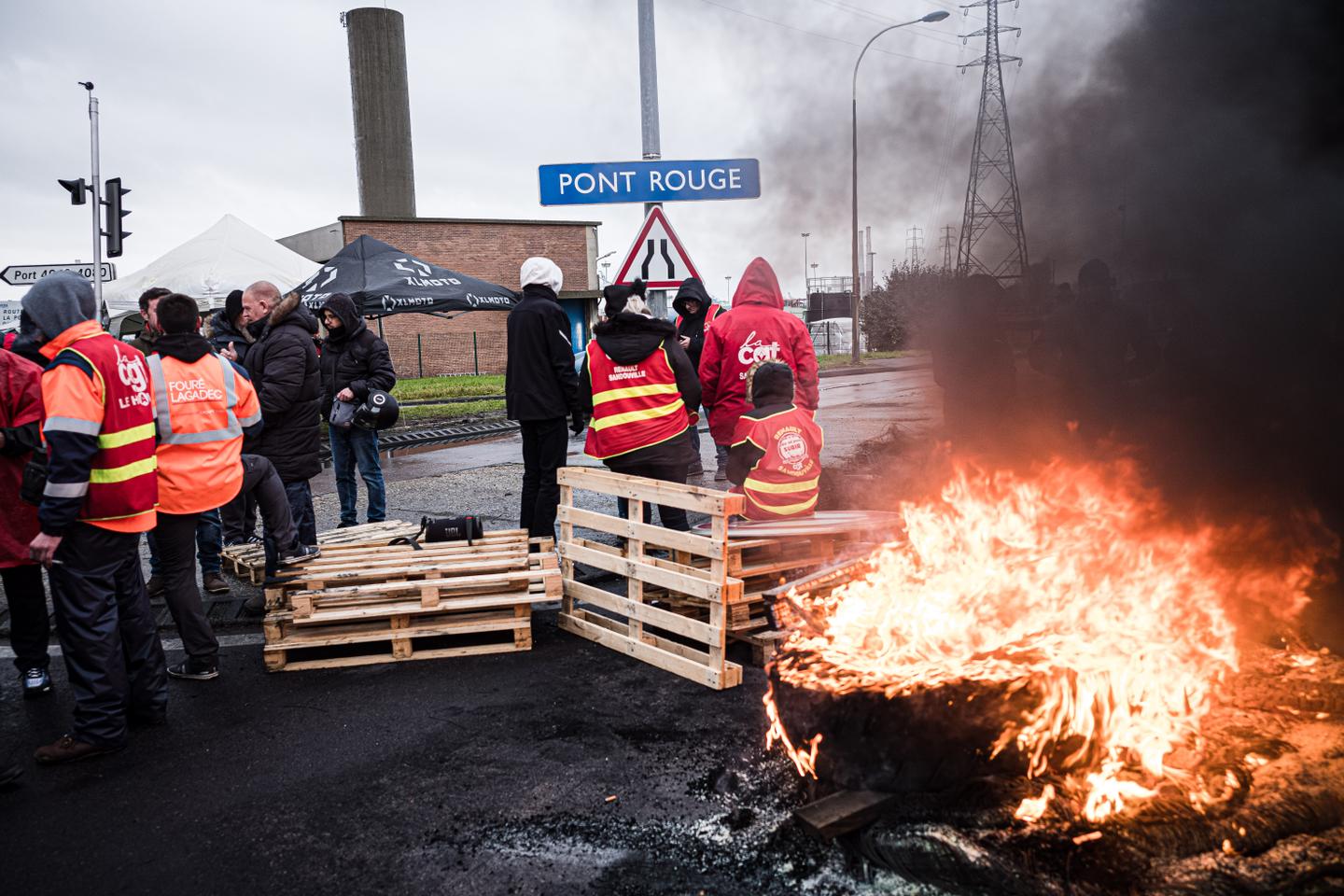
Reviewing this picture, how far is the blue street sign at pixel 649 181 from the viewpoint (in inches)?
286

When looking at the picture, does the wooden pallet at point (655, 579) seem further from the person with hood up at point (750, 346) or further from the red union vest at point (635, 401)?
the person with hood up at point (750, 346)

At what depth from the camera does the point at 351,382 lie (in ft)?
23.2

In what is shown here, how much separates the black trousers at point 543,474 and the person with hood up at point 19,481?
289cm

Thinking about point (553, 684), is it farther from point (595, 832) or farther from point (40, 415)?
point (40, 415)

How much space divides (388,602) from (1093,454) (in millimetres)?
4299

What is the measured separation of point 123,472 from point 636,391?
2868mm

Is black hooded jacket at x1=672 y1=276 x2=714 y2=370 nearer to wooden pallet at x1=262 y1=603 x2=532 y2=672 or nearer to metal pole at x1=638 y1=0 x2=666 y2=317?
metal pole at x1=638 y1=0 x2=666 y2=317

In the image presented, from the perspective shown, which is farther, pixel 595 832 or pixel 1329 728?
pixel 1329 728

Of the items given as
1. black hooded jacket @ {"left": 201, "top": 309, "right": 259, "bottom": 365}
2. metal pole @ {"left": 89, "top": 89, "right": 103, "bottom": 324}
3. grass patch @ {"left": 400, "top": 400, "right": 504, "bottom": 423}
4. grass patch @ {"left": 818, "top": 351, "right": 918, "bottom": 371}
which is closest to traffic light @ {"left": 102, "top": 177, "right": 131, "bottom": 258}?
metal pole @ {"left": 89, "top": 89, "right": 103, "bottom": 324}

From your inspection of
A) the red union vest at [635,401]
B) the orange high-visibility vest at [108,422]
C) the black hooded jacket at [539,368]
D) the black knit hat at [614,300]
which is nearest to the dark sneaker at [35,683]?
the orange high-visibility vest at [108,422]

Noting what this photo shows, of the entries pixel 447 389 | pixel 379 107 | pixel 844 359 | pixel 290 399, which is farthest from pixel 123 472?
pixel 379 107

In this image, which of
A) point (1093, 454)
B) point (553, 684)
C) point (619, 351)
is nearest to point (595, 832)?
point (553, 684)

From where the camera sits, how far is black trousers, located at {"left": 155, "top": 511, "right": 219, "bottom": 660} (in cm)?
456

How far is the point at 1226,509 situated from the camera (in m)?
5.17
